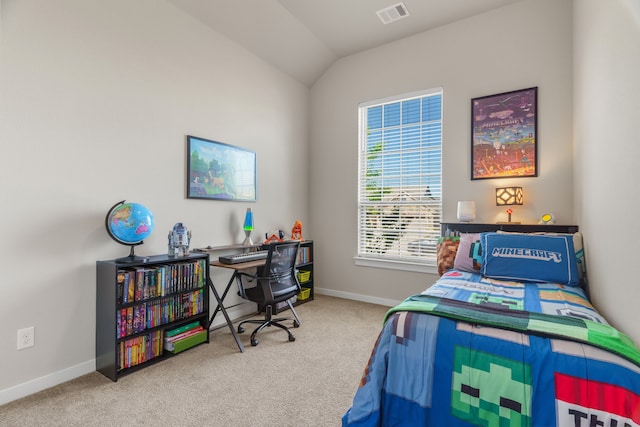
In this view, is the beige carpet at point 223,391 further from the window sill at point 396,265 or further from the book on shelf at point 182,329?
the window sill at point 396,265

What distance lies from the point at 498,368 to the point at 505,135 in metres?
2.76

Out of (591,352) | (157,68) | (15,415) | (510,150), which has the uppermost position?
(157,68)

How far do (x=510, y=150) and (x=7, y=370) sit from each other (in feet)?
14.7

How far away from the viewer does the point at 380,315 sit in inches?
143

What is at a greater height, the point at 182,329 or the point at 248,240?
the point at 248,240

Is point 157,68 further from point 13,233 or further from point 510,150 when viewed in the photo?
point 510,150

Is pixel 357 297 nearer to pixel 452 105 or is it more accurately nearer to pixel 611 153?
pixel 452 105

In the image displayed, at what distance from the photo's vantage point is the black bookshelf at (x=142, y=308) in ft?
7.36

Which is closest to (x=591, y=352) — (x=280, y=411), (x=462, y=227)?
(x=280, y=411)

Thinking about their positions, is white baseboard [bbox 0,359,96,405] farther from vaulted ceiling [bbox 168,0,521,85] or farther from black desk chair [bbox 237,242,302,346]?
vaulted ceiling [bbox 168,0,521,85]

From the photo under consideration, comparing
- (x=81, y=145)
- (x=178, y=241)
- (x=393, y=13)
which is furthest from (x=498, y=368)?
(x=393, y=13)

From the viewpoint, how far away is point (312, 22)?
3.64m

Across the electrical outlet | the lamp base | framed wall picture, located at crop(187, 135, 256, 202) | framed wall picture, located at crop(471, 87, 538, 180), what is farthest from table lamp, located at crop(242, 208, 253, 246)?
framed wall picture, located at crop(471, 87, 538, 180)

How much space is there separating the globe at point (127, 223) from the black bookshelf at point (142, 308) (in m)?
0.18
